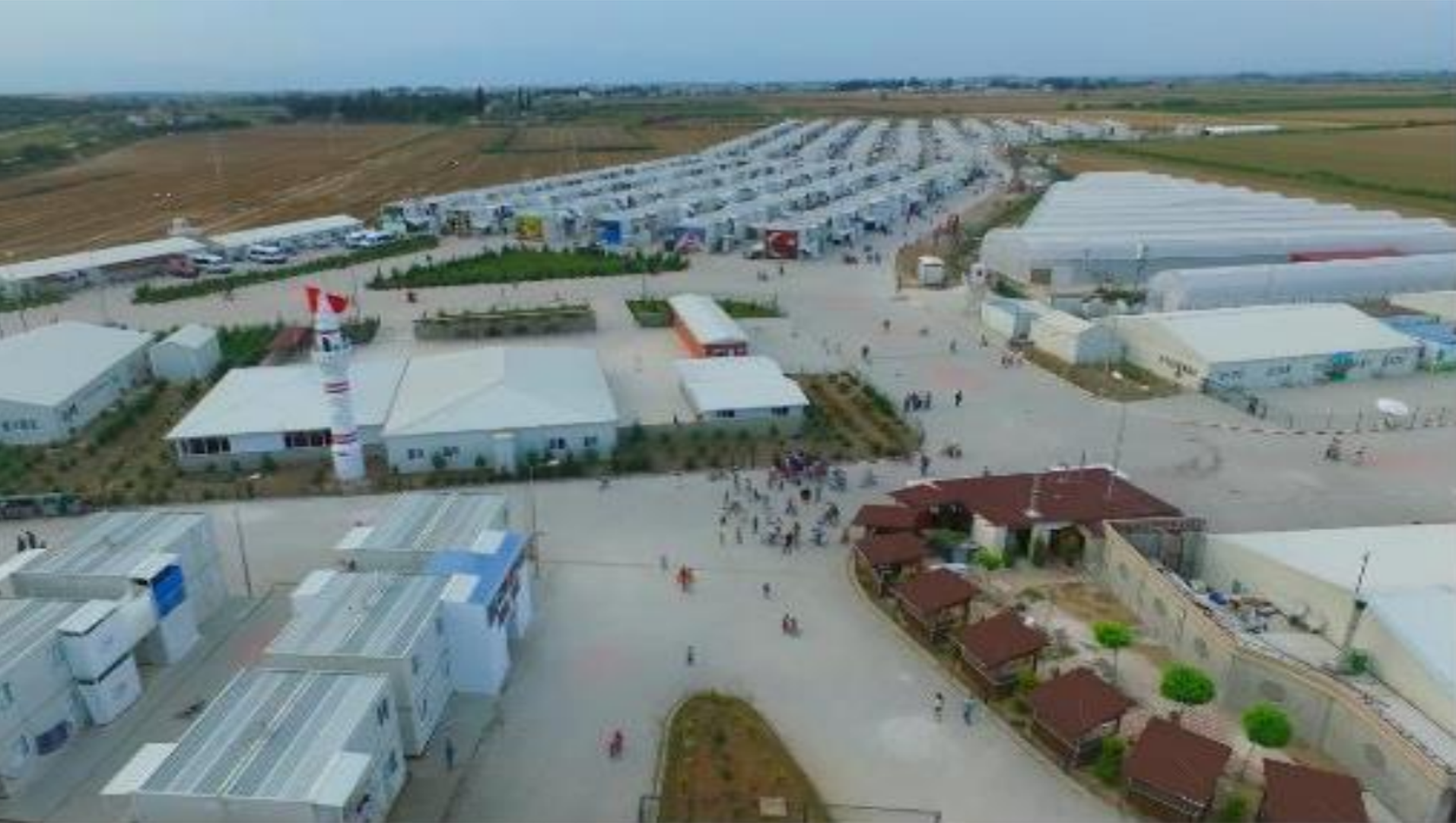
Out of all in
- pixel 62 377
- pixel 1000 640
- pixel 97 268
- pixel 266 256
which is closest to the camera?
pixel 1000 640

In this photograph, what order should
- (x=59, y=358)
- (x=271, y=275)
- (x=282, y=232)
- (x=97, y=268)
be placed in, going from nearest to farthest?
(x=59, y=358) < (x=97, y=268) < (x=271, y=275) < (x=282, y=232)

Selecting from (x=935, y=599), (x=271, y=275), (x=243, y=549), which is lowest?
(x=243, y=549)

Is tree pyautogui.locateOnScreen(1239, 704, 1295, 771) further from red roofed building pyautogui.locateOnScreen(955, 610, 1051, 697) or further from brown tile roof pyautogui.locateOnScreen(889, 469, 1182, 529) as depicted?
brown tile roof pyautogui.locateOnScreen(889, 469, 1182, 529)

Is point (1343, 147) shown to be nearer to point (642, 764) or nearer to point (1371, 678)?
point (1371, 678)

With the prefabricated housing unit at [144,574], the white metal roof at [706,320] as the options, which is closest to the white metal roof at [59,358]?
the prefabricated housing unit at [144,574]

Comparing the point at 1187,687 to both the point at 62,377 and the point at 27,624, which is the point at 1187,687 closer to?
the point at 27,624

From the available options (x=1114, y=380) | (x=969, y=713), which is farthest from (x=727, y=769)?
(x=1114, y=380)
